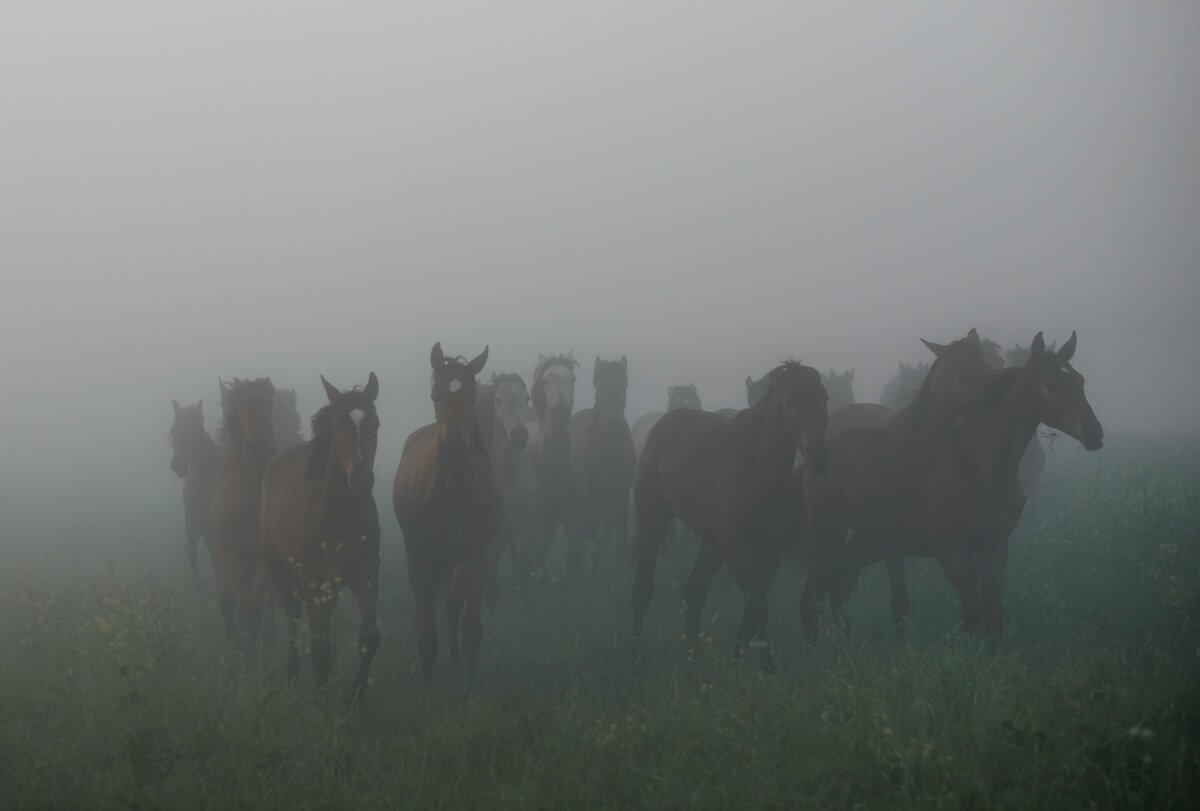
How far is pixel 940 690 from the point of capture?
5.50 metres

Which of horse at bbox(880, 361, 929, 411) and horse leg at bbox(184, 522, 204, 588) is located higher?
horse at bbox(880, 361, 929, 411)

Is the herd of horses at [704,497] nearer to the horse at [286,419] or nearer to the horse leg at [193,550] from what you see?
the horse at [286,419]

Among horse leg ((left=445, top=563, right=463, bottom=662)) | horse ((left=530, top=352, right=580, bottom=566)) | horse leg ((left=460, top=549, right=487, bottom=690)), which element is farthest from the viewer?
horse ((left=530, top=352, right=580, bottom=566))

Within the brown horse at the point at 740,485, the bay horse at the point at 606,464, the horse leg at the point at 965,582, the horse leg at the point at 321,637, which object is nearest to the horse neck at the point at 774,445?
the brown horse at the point at 740,485

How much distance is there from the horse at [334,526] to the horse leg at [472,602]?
0.82 m

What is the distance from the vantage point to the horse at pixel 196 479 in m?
11.8

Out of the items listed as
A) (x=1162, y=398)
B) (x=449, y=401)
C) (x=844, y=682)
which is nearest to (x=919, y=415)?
(x=844, y=682)

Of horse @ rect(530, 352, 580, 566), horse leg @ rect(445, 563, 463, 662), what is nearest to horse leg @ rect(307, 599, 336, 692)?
horse leg @ rect(445, 563, 463, 662)

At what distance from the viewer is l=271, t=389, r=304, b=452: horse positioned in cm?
1226

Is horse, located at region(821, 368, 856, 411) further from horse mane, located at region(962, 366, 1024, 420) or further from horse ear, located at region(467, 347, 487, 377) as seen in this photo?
horse ear, located at region(467, 347, 487, 377)

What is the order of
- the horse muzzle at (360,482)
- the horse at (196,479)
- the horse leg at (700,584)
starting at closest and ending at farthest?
the horse muzzle at (360,482), the horse leg at (700,584), the horse at (196,479)

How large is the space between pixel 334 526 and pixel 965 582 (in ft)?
16.3

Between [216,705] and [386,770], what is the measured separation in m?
1.24

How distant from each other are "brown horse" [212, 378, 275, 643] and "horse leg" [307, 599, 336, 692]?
2222 mm
